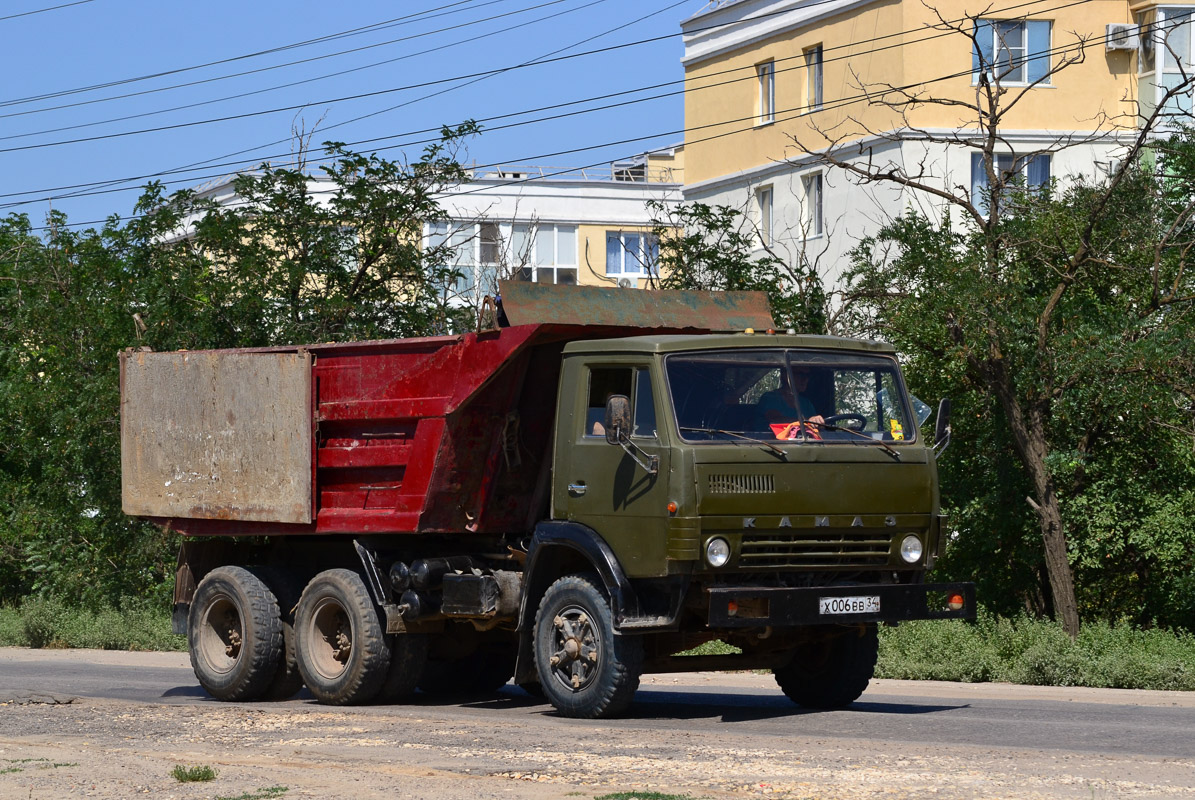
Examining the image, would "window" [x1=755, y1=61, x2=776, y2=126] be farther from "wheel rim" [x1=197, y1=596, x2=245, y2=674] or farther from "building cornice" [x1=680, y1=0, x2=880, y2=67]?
"wheel rim" [x1=197, y1=596, x2=245, y2=674]

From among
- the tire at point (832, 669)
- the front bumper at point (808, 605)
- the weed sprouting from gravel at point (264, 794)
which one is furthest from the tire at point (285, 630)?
the weed sprouting from gravel at point (264, 794)

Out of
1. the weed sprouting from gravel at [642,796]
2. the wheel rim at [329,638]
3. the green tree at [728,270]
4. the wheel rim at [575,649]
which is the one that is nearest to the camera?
the weed sprouting from gravel at [642,796]

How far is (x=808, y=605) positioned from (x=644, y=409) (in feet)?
5.46

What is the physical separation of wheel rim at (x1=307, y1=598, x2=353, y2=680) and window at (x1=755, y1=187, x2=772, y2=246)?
28.8m

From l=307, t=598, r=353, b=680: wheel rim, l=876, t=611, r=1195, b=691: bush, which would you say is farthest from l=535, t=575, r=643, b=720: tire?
l=876, t=611, r=1195, b=691: bush

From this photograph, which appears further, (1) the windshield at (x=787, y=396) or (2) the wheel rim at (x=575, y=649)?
(2) the wheel rim at (x=575, y=649)

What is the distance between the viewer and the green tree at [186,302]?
23.3m

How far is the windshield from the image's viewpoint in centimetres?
1148

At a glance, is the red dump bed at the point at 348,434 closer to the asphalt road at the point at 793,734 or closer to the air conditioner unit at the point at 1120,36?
the asphalt road at the point at 793,734

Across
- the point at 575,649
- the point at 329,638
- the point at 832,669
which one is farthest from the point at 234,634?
the point at 832,669

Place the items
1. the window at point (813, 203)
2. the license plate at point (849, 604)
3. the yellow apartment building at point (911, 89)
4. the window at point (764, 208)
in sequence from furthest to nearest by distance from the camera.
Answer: the window at point (764, 208) < the window at point (813, 203) < the yellow apartment building at point (911, 89) < the license plate at point (849, 604)

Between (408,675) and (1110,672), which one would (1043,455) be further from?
(408,675)

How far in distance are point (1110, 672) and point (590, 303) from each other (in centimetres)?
617

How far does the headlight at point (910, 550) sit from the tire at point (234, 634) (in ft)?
17.7
